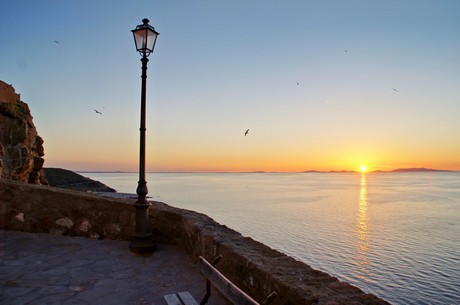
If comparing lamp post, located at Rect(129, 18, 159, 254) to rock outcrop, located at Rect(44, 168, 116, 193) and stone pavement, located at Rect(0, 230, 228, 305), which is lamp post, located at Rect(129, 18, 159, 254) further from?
rock outcrop, located at Rect(44, 168, 116, 193)

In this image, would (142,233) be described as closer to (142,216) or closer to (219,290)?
(142,216)

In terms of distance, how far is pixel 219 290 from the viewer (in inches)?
113

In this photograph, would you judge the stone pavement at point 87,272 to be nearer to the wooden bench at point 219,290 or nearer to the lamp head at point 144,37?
the wooden bench at point 219,290

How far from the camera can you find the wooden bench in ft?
7.88

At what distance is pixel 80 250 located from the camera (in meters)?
5.30

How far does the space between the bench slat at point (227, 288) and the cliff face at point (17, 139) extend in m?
16.2

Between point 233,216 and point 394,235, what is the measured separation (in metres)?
14.8

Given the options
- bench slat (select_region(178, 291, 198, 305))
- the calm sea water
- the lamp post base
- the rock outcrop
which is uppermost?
the lamp post base

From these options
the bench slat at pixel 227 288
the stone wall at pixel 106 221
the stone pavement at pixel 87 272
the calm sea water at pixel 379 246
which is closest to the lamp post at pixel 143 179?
the stone pavement at pixel 87 272

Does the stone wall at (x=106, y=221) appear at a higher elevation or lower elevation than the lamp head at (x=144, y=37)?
lower

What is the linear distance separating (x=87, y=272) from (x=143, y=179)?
6.03 feet

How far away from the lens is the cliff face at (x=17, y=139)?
1719cm

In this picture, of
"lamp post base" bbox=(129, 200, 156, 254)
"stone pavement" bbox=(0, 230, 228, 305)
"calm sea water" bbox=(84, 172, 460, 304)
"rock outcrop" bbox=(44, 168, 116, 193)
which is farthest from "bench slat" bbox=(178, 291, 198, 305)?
"rock outcrop" bbox=(44, 168, 116, 193)

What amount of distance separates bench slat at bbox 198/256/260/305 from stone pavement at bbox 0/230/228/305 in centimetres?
67
